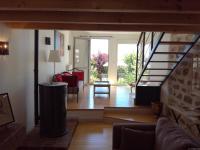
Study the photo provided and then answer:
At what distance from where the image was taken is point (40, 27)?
14.1ft

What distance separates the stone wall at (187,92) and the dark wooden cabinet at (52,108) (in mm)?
2255

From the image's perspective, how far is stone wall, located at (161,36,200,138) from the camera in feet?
14.5

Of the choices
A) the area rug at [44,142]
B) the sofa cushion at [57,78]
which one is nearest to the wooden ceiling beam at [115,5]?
the area rug at [44,142]

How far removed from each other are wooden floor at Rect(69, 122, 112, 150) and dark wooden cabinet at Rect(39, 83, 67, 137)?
0.47 meters

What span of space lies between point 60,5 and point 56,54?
13.8 feet

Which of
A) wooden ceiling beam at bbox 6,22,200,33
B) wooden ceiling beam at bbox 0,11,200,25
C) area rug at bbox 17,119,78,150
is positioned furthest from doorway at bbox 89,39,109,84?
wooden ceiling beam at bbox 0,11,200,25

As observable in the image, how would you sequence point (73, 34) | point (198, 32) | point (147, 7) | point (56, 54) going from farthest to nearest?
point (73, 34) < point (56, 54) < point (198, 32) < point (147, 7)

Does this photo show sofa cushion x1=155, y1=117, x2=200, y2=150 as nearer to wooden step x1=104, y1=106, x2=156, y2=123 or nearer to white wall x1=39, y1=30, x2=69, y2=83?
wooden step x1=104, y1=106, x2=156, y2=123

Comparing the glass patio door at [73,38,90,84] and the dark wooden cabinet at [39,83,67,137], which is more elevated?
the glass patio door at [73,38,90,84]

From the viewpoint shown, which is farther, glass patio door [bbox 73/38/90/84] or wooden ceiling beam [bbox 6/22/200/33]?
glass patio door [bbox 73/38/90/84]

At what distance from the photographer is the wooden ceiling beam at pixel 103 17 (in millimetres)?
3245

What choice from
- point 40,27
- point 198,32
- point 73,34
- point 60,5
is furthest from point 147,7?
point 73,34

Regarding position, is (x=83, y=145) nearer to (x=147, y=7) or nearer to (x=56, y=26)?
(x=56, y=26)

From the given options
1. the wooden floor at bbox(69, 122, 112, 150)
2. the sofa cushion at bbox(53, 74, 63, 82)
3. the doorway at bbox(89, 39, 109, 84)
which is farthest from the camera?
the doorway at bbox(89, 39, 109, 84)
